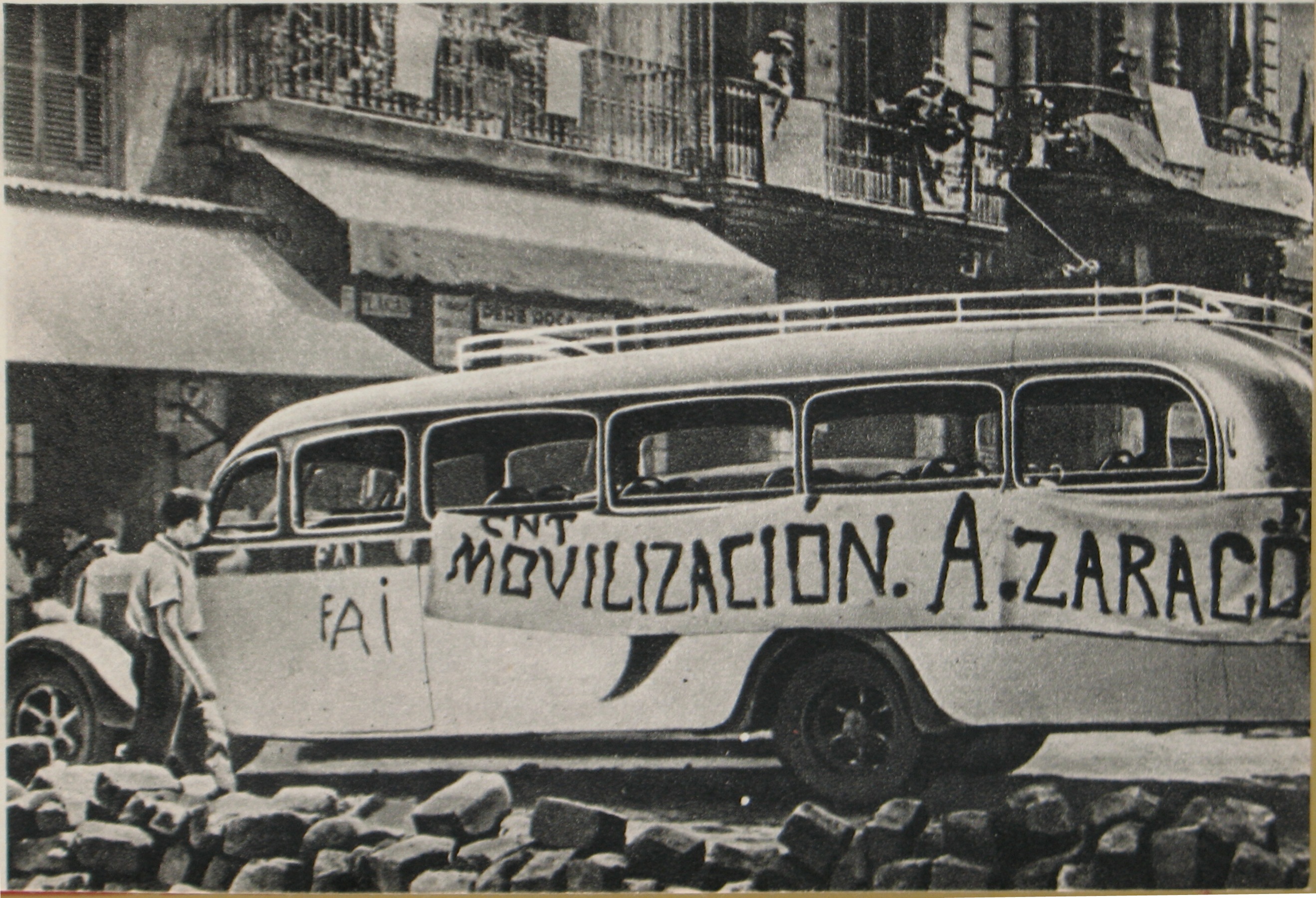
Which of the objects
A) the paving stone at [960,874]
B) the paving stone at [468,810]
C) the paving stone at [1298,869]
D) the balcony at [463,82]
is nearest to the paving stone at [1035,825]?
the paving stone at [960,874]

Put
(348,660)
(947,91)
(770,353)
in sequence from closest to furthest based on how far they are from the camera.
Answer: (770,353), (348,660), (947,91)

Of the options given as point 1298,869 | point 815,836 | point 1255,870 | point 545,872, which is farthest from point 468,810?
point 1298,869

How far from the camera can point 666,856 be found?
6637 millimetres

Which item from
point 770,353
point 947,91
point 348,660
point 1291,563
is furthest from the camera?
point 947,91

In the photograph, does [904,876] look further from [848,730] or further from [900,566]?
[900,566]

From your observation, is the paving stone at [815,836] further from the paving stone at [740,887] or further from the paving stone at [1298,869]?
the paving stone at [1298,869]

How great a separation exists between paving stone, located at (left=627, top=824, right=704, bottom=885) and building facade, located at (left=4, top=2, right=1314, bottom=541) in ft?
8.05

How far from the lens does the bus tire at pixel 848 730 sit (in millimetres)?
6340

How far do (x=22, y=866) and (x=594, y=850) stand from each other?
2.73 meters

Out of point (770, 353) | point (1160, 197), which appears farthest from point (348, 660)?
point (1160, 197)

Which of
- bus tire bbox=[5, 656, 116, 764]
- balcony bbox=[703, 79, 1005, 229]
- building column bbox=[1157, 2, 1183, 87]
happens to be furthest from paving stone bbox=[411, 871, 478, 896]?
building column bbox=[1157, 2, 1183, 87]

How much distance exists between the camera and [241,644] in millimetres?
7277

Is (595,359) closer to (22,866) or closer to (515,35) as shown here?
(515,35)

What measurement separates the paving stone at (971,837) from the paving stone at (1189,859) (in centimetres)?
70
